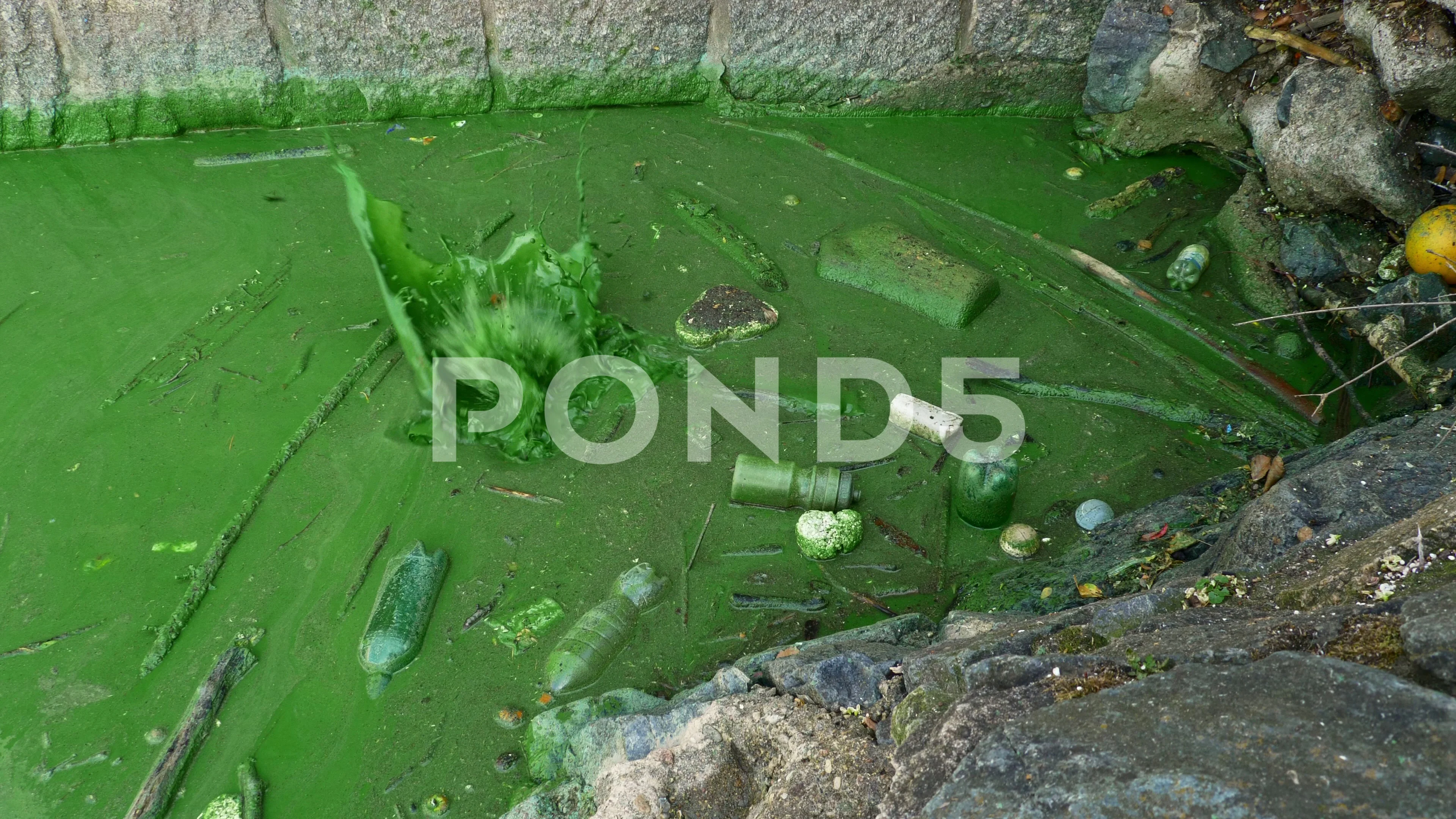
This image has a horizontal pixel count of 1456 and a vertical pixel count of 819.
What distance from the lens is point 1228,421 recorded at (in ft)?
12.1

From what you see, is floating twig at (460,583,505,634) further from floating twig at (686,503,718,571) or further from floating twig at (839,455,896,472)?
floating twig at (839,455,896,472)

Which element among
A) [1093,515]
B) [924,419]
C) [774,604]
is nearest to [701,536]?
[774,604]

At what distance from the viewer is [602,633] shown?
3.03 meters

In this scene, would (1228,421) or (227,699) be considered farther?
(1228,421)

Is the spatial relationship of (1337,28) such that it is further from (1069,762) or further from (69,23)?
(69,23)

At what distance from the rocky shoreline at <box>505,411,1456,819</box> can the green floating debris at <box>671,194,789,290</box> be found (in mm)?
1801

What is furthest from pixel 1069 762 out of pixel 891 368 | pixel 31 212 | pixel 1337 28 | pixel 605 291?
pixel 31 212

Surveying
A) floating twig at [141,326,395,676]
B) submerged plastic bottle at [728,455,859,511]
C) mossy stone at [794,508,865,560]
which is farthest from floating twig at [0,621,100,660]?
mossy stone at [794,508,865,560]

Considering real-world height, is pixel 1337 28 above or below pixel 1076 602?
above

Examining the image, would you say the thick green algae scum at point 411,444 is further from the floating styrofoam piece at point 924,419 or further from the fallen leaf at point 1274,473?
the fallen leaf at point 1274,473

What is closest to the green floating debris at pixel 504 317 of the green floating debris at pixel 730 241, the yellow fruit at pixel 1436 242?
the green floating debris at pixel 730 241

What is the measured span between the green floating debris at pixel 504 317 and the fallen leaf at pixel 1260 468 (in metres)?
2.15

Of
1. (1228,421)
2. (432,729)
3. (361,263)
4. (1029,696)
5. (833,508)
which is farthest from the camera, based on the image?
(361,263)

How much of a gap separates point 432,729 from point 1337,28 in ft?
16.0
